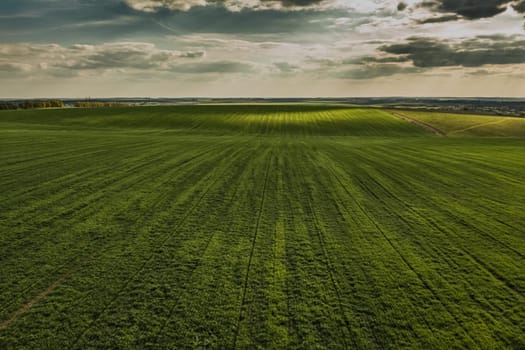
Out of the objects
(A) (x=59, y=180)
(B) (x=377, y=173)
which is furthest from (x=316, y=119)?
(A) (x=59, y=180)

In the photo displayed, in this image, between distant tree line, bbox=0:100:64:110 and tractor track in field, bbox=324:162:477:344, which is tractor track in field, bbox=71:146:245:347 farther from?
distant tree line, bbox=0:100:64:110

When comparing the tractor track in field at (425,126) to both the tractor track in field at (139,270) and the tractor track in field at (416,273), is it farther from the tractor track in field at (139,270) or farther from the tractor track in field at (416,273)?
the tractor track in field at (139,270)

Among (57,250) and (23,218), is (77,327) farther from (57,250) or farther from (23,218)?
(23,218)

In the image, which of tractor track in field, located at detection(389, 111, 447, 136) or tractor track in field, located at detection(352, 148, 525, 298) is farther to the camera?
tractor track in field, located at detection(389, 111, 447, 136)

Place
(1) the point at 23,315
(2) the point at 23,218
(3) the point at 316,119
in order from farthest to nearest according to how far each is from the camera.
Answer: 1. (3) the point at 316,119
2. (2) the point at 23,218
3. (1) the point at 23,315

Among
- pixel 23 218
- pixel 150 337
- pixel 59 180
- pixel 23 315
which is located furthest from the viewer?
pixel 59 180

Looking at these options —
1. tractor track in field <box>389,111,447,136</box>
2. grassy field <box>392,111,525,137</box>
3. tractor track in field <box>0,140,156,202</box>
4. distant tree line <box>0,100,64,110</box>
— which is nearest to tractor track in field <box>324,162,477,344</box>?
tractor track in field <box>0,140,156,202</box>

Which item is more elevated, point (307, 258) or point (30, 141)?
point (30, 141)

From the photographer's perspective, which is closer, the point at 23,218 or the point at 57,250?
the point at 57,250
